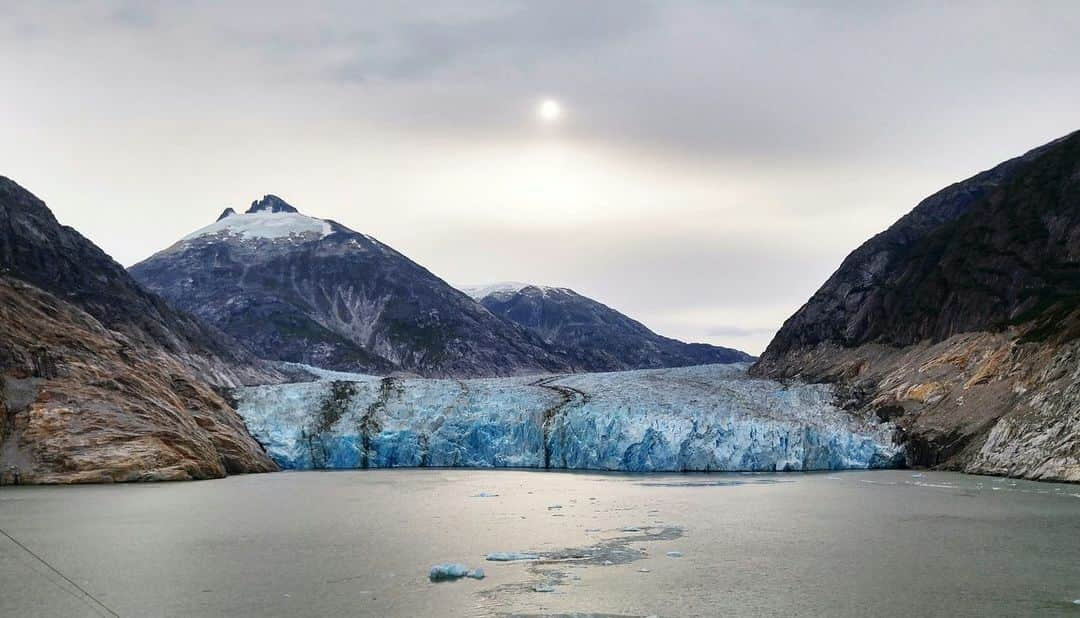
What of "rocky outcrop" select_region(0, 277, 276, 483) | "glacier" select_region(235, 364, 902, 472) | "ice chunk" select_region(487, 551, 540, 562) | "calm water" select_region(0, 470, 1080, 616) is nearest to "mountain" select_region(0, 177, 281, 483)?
"rocky outcrop" select_region(0, 277, 276, 483)

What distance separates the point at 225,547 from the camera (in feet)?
78.4

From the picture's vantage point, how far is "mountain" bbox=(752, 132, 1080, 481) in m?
44.4

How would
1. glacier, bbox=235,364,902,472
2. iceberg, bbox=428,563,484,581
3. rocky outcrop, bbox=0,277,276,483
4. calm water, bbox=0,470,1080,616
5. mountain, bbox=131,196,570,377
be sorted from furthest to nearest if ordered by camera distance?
mountain, bbox=131,196,570,377
glacier, bbox=235,364,902,472
rocky outcrop, bbox=0,277,276,483
iceberg, bbox=428,563,484,581
calm water, bbox=0,470,1080,616

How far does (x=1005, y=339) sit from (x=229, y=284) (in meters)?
154

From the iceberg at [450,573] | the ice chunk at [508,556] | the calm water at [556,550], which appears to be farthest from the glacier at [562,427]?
the iceberg at [450,573]

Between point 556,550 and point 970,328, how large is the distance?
48.2m

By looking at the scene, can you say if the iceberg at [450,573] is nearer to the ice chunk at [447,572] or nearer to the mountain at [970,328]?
the ice chunk at [447,572]

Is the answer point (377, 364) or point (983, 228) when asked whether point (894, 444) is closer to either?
point (983, 228)

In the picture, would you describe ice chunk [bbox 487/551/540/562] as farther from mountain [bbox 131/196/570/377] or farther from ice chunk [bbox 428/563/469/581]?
mountain [bbox 131/196/570/377]

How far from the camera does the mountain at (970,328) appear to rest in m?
44.4

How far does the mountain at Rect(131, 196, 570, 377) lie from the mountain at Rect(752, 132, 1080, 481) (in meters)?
87.3

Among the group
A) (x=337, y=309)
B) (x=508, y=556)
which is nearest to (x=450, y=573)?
(x=508, y=556)

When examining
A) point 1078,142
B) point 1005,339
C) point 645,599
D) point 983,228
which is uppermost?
point 1078,142

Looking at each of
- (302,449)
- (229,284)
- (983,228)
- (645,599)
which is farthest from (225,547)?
(229,284)
